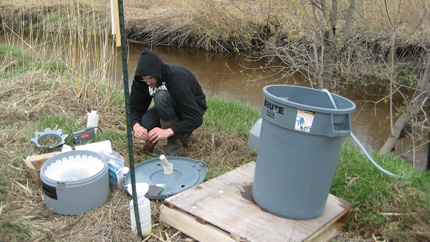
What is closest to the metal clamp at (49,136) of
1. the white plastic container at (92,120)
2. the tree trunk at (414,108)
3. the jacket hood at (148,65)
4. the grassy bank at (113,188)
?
the grassy bank at (113,188)

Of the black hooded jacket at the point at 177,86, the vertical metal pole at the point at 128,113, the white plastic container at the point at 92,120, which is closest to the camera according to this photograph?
the vertical metal pole at the point at 128,113

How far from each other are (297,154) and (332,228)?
0.59 meters

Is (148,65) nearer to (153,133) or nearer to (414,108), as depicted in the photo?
(153,133)

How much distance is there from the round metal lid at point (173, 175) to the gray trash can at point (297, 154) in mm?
587

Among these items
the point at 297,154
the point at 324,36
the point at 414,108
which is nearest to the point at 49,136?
the point at 297,154

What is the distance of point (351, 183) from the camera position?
7.87 ft

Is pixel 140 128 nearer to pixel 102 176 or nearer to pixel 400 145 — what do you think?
pixel 102 176

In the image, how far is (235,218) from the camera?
6.33 ft

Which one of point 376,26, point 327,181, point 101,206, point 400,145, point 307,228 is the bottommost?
point 400,145

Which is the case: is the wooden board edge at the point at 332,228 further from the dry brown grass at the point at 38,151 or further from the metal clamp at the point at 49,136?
the metal clamp at the point at 49,136

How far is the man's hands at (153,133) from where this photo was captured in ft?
8.74

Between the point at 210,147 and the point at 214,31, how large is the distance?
635cm

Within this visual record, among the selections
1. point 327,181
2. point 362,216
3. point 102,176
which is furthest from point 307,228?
point 102,176

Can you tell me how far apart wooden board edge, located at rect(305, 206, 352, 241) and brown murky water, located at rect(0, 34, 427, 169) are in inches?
80.6
